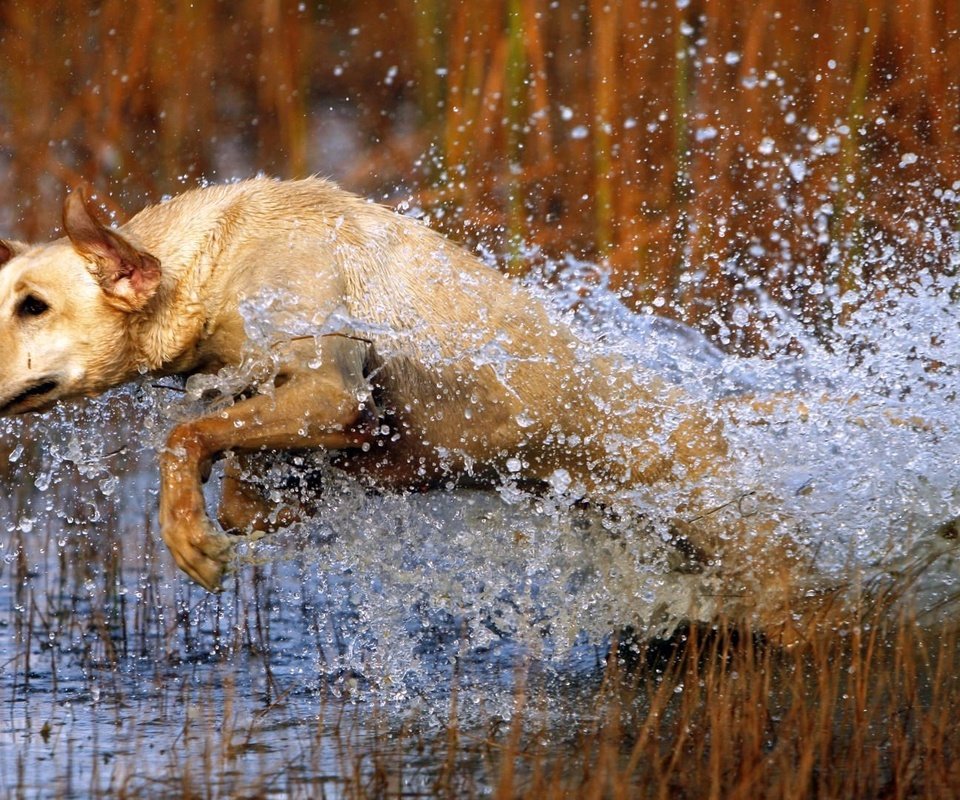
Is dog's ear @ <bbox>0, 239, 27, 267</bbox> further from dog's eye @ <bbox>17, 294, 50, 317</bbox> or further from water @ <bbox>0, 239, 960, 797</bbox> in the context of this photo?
water @ <bbox>0, 239, 960, 797</bbox>

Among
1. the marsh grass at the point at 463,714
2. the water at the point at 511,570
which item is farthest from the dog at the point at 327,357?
the marsh grass at the point at 463,714

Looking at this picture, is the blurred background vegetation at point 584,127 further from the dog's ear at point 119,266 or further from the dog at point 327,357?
the dog's ear at point 119,266

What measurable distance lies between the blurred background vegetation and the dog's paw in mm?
3919

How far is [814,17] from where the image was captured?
8.41m

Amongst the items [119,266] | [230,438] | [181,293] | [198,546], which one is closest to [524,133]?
[181,293]

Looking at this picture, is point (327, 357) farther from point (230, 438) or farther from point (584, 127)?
point (584, 127)

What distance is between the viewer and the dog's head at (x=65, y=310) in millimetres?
4453

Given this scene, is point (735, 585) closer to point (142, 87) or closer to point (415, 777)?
point (415, 777)

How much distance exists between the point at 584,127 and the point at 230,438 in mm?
4678

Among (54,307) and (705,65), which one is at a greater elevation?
(705,65)

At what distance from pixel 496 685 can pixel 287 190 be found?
1676mm

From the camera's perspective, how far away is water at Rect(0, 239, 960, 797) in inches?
191

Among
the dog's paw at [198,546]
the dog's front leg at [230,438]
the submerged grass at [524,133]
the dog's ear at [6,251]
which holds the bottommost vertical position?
the dog's paw at [198,546]

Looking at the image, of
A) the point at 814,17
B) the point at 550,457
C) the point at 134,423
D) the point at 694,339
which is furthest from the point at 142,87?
the point at 550,457
